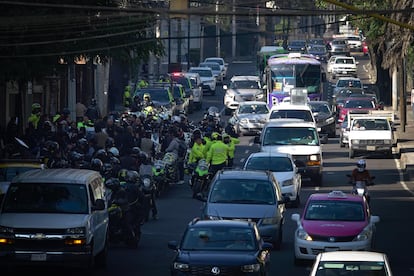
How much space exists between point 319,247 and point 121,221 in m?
4.43

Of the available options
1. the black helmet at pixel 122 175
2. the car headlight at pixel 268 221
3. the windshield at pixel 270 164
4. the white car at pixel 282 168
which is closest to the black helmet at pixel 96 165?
the black helmet at pixel 122 175

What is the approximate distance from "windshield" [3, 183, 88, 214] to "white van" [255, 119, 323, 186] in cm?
1686

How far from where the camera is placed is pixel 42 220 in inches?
813

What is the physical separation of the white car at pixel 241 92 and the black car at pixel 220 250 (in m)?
44.0

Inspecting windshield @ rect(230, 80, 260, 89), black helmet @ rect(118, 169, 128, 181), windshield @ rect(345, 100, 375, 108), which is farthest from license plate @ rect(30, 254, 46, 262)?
windshield @ rect(230, 80, 260, 89)

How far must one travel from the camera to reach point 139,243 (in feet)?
85.8

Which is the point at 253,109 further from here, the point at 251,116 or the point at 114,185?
the point at 114,185

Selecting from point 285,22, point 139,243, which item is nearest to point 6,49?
point 139,243

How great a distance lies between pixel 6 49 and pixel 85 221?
7839mm

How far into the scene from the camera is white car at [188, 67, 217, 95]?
7769cm

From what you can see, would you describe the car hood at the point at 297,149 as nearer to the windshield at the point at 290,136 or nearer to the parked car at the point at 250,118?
the windshield at the point at 290,136

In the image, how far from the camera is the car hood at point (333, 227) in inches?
910

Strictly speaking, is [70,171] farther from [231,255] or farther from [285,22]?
[285,22]

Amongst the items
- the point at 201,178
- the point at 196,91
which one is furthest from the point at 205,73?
the point at 201,178
